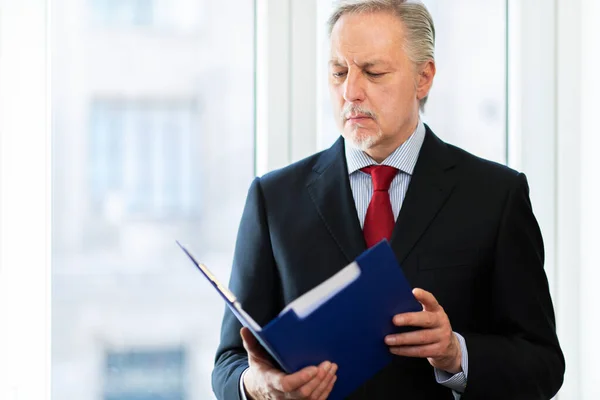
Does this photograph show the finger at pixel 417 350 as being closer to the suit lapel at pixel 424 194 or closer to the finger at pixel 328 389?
the finger at pixel 328 389

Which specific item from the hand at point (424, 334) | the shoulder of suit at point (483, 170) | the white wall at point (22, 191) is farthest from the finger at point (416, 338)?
the white wall at point (22, 191)

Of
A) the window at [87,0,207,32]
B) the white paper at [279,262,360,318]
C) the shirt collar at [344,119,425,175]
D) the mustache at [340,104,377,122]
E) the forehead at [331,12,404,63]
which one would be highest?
the window at [87,0,207,32]

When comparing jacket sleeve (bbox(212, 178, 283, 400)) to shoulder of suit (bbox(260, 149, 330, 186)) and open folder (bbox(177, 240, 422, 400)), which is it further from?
open folder (bbox(177, 240, 422, 400))

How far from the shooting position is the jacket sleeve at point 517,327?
4.73ft

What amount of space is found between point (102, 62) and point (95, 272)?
583 mm

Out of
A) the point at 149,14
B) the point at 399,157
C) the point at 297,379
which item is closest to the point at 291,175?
the point at 399,157

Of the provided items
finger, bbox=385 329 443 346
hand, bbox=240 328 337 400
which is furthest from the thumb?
finger, bbox=385 329 443 346

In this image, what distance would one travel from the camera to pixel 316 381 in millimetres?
1197

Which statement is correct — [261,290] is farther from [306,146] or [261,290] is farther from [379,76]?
[306,146]

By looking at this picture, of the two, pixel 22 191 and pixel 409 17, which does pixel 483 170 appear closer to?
pixel 409 17

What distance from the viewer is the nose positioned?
154cm

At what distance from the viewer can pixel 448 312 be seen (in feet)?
4.87

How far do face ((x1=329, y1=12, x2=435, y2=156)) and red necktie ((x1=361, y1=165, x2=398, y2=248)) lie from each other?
6cm

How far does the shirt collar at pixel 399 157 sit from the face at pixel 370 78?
0.04m
